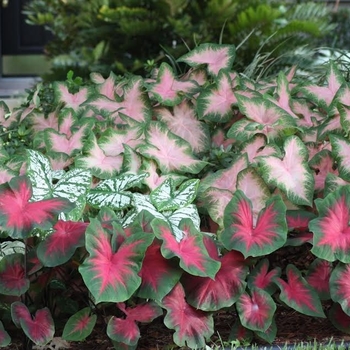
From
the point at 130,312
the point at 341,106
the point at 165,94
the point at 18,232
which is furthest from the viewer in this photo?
the point at 165,94

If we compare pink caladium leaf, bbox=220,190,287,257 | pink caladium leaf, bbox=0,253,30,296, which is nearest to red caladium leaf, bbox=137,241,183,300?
pink caladium leaf, bbox=220,190,287,257

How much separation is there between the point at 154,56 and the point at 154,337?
5434 millimetres

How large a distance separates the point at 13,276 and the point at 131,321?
287 millimetres

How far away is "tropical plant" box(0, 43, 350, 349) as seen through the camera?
150 cm

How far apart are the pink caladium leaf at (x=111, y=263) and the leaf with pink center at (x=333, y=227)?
1.29 feet

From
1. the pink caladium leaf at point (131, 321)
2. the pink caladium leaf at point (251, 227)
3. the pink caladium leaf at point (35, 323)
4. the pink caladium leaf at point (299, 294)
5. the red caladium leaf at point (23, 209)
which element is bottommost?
the pink caladium leaf at point (35, 323)

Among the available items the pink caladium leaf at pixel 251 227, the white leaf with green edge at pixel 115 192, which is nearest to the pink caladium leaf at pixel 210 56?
the white leaf with green edge at pixel 115 192

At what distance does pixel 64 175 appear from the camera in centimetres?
174

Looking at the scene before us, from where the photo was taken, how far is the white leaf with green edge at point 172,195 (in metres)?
1.68

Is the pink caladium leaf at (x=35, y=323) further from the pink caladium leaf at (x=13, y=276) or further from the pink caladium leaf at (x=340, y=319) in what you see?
the pink caladium leaf at (x=340, y=319)

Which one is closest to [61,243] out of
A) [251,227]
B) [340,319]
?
[251,227]

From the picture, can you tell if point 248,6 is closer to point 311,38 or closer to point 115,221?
point 311,38

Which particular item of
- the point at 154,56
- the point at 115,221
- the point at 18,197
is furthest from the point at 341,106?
the point at 154,56

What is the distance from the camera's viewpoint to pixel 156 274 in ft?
4.95
